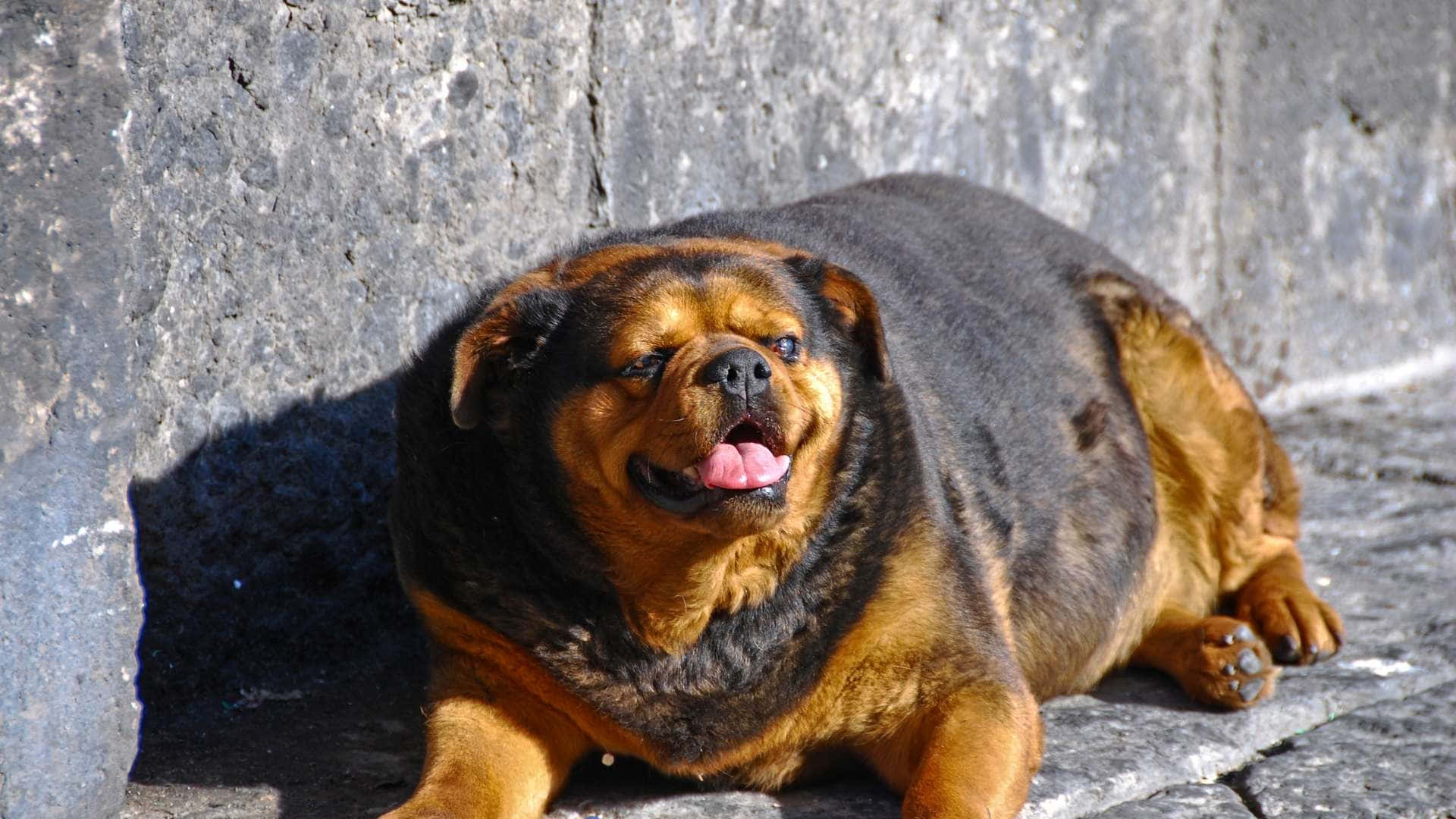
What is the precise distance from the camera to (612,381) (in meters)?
3.35

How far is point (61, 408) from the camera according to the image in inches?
117

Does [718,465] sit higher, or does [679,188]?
[679,188]

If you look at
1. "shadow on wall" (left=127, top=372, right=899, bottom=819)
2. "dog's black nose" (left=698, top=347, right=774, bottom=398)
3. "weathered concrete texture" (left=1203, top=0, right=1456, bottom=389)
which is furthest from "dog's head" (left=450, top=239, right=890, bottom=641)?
"weathered concrete texture" (left=1203, top=0, right=1456, bottom=389)

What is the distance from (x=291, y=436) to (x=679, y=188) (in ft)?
5.23

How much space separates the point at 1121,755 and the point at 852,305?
1391 millimetres

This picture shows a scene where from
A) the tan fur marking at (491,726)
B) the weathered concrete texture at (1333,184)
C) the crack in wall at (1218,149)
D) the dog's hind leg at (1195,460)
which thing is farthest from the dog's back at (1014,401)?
the weathered concrete texture at (1333,184)

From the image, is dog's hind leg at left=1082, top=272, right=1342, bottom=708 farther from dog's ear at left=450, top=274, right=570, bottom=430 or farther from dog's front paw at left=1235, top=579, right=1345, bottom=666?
dog's ear at left=450, top=274, right=570, bottom=430

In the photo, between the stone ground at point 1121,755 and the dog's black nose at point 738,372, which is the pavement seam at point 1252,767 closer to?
the stone ground at point 1121,755

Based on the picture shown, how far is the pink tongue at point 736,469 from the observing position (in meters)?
3.24

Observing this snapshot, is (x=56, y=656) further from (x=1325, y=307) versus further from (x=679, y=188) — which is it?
(x=1325, y=307)

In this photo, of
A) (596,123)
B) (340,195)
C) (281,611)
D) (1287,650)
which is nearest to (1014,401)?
(1287,650)

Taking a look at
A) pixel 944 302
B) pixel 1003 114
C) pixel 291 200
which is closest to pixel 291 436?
pixel 291 200

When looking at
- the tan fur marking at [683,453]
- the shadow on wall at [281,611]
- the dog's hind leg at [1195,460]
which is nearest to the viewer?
the tan fur marking at [683,453]

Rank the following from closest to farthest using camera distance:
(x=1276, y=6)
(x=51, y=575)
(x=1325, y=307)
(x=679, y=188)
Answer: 1. (x=51, y=575)
2. (x=679, y=188)
3. (x=1276, y=6)
4. (x=1325, y=307)
